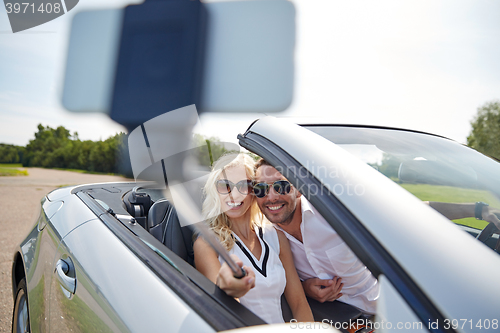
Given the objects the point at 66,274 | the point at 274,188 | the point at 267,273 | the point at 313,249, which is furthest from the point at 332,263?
the point at 66,274

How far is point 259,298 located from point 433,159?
862 mm

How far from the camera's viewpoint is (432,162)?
1196mm

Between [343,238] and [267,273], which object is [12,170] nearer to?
[267,273]

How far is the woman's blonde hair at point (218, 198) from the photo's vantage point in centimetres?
145

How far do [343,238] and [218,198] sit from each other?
2.91 feet

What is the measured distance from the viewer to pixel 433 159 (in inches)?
47.4

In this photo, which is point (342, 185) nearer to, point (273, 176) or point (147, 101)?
point (273, 176)

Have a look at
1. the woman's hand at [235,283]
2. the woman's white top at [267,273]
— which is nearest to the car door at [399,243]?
the woman's hand at [235,283]

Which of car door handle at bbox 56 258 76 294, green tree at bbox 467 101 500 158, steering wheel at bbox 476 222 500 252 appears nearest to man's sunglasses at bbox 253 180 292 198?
steering wheel at bbox 476 222 500 252

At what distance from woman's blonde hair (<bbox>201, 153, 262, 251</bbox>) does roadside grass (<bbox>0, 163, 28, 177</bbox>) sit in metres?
23.4

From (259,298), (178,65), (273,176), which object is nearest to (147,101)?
(178,65)

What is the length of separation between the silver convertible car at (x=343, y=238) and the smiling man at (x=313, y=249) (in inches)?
4.4

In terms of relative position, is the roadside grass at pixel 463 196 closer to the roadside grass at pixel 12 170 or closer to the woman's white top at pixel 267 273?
the woman's white top at pixel 267 273

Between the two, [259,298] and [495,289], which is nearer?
[495,289]
